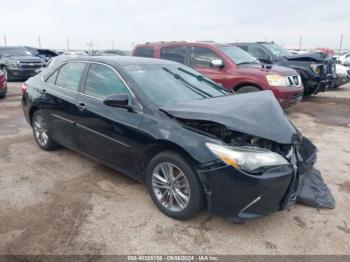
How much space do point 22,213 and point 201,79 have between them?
276cm

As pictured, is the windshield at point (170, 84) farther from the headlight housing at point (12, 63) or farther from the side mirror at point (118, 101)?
the headlight housing at point (12, 63)

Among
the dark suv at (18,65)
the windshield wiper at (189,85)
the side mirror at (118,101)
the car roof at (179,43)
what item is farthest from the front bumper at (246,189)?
the dark suv at (18,65)

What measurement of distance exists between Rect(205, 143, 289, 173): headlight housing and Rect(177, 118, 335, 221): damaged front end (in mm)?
22

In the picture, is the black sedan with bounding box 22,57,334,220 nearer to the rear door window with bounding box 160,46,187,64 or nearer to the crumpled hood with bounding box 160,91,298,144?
the crumpled hood with bounding box 160,91,298,144

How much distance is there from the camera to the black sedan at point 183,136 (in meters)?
2.79

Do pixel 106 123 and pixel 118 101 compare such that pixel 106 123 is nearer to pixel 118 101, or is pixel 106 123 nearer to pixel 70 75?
pixel 118 101

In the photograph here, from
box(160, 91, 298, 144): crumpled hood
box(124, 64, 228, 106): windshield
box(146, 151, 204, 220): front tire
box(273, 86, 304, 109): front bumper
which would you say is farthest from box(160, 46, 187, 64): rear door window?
box(146, 151, 204, 220): front tire

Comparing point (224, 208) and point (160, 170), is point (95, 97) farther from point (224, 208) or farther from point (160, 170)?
point (224, 208)

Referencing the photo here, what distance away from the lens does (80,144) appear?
13.9ft

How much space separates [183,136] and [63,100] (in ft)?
7.08

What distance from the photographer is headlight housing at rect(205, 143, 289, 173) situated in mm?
2742

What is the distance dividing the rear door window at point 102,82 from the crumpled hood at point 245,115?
0.72 meters

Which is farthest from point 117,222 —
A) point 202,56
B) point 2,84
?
point 2,84

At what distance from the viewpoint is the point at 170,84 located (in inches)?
153
